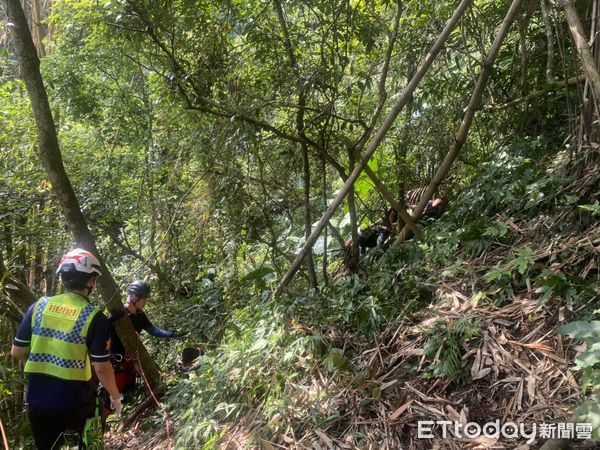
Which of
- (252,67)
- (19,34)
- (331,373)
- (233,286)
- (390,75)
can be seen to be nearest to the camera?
(331,373)

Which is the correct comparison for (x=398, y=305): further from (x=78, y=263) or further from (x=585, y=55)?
(x=78, y=263)

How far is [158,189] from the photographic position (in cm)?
733

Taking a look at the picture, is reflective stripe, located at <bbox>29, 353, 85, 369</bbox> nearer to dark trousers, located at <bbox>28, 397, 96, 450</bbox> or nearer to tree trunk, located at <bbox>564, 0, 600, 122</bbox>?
dark trousers, located at <bbox>28, 397, 96, 450</bbox>

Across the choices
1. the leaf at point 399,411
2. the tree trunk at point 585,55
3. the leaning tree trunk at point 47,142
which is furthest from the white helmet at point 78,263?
the tree trunk at point 585,55

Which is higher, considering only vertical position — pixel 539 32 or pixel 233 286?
pixel 539 32

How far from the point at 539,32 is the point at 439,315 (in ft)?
12.5

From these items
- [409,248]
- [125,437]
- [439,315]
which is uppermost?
[409,248]

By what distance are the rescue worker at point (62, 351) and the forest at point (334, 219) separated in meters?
0.71

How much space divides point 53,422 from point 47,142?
2.52 m

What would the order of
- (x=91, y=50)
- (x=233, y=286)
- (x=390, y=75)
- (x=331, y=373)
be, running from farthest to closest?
(x=91, y=50) → (x=390, y=75) → (x=233, y=286) → (x=331, y=373)

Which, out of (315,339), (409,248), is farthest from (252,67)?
(315,339)

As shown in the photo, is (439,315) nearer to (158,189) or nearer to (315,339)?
(315,339)

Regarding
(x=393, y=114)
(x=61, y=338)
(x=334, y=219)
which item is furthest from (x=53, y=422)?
(x=334, y=219)

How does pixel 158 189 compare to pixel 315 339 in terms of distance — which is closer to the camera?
pixel 315 339
